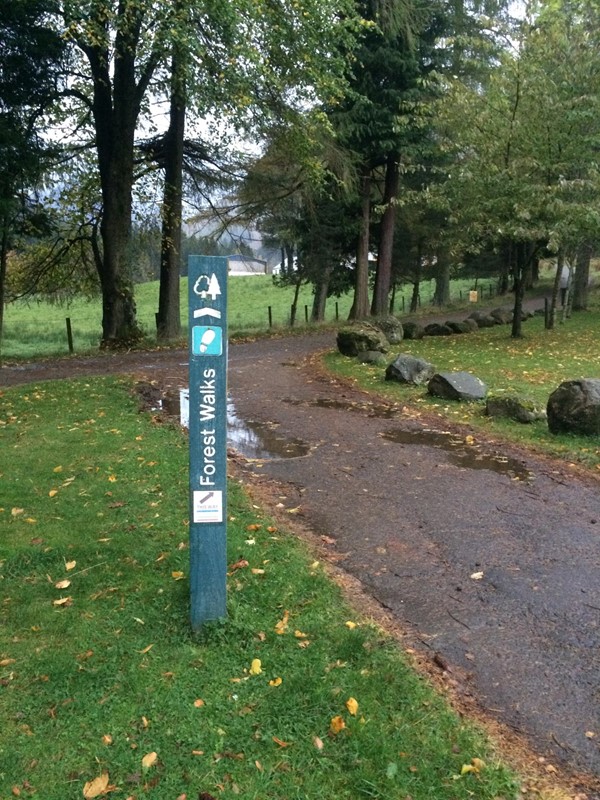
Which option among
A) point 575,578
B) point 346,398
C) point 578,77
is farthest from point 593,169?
point 575,578

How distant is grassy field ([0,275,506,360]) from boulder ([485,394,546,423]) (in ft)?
36.1

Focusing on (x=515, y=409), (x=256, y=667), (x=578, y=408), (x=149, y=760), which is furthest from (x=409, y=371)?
(x=149, y=760)

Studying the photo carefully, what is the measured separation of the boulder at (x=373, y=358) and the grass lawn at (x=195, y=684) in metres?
8.62

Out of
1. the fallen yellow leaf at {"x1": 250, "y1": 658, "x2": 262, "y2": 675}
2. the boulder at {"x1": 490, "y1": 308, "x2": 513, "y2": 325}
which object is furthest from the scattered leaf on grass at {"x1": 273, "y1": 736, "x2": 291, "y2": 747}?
the boulder at {"x1": 490, "y1": 308, "x2": 513, "y2": 325}

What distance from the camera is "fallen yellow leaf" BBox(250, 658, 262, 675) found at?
3343 mm

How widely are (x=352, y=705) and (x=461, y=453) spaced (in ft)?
15.5

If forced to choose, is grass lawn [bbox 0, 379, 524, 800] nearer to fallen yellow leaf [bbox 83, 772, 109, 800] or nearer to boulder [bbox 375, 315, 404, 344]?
fallen yellow leaf [bbox 83, 772, 109, 800]

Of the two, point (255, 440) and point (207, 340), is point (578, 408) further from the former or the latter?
point (207, 340)

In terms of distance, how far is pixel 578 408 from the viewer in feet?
25.2

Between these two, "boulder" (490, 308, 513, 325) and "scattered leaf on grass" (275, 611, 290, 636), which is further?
"boulder" (490, 308, 513, 325)

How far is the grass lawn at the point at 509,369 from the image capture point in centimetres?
788

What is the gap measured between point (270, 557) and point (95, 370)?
10084mm

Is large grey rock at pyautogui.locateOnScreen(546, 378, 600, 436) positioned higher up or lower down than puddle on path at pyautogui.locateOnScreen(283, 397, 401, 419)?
higher up

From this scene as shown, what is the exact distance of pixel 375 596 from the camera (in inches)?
166
